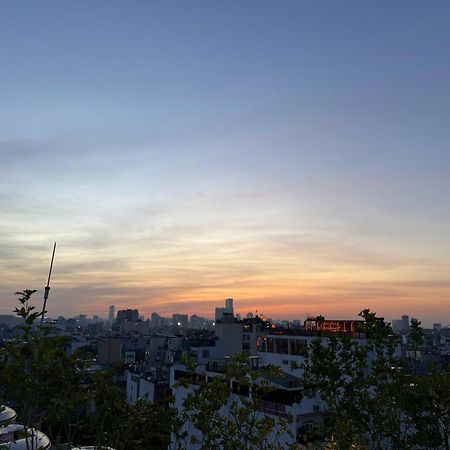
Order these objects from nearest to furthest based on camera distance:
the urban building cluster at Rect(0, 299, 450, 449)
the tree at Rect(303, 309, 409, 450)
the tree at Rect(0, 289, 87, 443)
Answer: the tree at Rect(0, 289, 87, 443)
the tree at Rect(303, 309, 409, 450)
the urban building cluster at Rect(0, 299, 450, 449)

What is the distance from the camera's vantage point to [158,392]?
59.1 m

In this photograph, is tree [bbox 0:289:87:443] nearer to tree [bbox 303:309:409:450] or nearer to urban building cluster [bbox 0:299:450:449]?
urban building cluster [bbox 0:299:450:449]

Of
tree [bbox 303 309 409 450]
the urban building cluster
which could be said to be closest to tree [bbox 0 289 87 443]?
the urban building cluster

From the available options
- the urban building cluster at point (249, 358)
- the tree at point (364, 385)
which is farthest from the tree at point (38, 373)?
the tree at point (364, 385)

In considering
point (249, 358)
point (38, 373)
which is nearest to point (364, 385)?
point (249, 358)

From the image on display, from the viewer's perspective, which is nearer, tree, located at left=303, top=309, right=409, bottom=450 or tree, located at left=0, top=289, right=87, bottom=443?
tree, located at left=0, top=289, right=87, bottom=443

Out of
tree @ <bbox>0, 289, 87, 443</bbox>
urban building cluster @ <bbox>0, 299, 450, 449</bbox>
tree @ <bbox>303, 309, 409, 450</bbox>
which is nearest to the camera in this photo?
tree @ <bbox>0, 289, 87, 443</bbox>

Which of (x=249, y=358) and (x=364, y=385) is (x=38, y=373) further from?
(x=364, y=385)

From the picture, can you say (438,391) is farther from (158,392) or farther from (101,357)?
(101,357)

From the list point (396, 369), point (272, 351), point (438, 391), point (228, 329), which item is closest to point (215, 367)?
point (272, 351)

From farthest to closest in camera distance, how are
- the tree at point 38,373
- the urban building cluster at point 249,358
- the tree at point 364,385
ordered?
1. the urban building cluster at point 249,358
2. the tree at point 364,385
3. the tree at point 38,373

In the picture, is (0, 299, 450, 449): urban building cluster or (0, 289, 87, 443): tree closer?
(0, 289, 87, 443): tree

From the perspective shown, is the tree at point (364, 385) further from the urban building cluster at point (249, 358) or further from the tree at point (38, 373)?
the tree at point (38, 373)

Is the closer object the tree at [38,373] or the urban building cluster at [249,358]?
the tree at [38,373]
